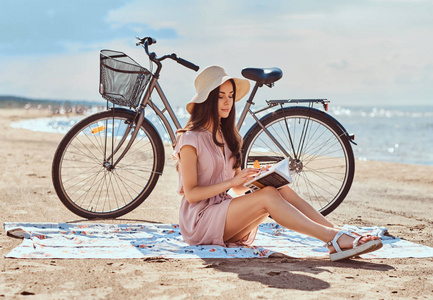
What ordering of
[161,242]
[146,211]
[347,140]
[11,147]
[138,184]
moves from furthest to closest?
[11,147], [138,184], [146,211], [347,140], [161,242]

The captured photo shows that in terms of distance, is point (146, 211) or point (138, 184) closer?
point (146, 211)

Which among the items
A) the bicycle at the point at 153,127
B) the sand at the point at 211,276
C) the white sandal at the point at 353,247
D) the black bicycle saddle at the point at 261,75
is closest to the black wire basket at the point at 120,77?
the bicycle at the point at 153,127

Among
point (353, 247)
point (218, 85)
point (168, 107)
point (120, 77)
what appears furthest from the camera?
point (168, 107)

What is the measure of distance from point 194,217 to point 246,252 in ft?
1.29

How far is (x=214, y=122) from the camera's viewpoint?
361 centimetres

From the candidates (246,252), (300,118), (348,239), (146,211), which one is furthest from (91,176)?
(348,239)

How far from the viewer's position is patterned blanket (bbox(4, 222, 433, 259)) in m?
3.48

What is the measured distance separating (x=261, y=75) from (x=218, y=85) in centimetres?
101

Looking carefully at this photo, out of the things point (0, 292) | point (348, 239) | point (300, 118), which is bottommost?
point (0, 292)

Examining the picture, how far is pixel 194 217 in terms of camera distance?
364cm

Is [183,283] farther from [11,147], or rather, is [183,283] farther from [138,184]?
[11,147]

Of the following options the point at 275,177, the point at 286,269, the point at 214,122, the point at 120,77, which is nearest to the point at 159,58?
the point at 120,77

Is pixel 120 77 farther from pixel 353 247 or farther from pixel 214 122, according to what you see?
pixel 353 247

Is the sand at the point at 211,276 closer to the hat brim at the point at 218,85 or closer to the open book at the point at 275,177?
the open book at the point at 275,177
